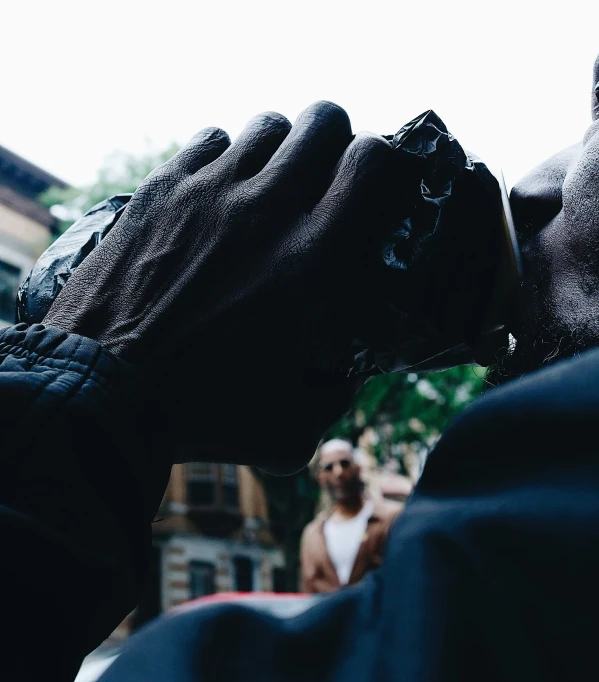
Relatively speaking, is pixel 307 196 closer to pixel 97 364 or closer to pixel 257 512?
pixel 97 364

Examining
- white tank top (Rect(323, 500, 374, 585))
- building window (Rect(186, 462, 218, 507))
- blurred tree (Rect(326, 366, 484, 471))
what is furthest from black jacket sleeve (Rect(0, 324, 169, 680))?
building window (Rect(186, 462, 218, 507))

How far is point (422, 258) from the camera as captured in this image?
1245 mm

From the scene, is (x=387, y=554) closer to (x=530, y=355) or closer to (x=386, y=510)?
(x=530, y=355)

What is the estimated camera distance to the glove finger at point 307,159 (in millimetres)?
1190

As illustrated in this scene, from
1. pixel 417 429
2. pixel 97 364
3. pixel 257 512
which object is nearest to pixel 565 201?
pixel 97 364

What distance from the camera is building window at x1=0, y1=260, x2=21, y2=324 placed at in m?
15.5

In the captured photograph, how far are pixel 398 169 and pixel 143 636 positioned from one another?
807 mm

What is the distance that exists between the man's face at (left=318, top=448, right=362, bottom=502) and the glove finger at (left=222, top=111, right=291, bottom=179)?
4065mm

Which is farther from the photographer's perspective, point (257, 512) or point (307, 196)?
point (257, 512)

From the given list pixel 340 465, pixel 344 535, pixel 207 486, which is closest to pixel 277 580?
pixel 207 486

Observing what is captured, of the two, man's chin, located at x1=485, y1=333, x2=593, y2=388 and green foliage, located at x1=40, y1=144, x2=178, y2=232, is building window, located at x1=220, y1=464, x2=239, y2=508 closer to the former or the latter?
green foliage, located at x1=40, y1=144, x2=178, y2=232

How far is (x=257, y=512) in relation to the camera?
23.2 metres

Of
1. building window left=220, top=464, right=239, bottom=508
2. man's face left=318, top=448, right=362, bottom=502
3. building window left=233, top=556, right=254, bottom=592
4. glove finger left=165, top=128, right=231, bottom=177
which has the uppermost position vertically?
glove finger left=165, top=128, right=231, bottom=177

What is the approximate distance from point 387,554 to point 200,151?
865mm
